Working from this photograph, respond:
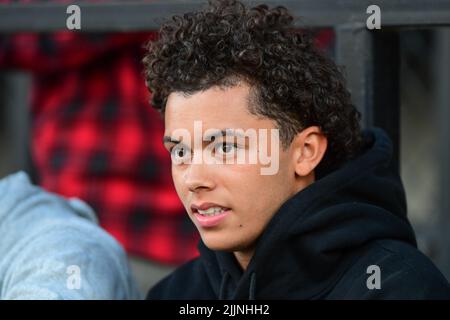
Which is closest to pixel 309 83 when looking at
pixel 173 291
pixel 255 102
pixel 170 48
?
pixel 255 102

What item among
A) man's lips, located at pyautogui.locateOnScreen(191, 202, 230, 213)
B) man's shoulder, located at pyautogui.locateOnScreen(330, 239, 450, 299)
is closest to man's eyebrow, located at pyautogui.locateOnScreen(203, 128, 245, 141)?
man's lips, located at pyautogui.locateOnScreen(191, 202, 230, 213)

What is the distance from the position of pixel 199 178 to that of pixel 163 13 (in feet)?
2.15

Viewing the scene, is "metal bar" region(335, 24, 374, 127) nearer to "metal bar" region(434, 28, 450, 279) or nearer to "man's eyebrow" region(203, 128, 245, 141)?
"man's eyebrow" region(203, 128, 245, 141)

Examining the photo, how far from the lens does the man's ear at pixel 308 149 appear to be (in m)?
2.02

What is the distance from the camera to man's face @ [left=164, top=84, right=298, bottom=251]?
1913 millimetres

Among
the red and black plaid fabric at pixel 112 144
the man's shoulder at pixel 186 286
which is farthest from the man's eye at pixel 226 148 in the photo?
the red and black plaid fabric at pixel 112 144

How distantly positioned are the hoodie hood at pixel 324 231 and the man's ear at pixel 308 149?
47mm

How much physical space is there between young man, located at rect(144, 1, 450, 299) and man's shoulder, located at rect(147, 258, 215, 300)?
15cm

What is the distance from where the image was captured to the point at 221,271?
7.10 ft

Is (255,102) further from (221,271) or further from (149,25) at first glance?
(149,25)

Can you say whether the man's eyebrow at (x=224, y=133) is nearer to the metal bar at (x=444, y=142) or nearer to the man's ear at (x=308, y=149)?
the man's ear at (x=308, y=149)

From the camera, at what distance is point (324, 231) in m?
1.96

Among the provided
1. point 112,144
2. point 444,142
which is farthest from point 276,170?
point 444,142
